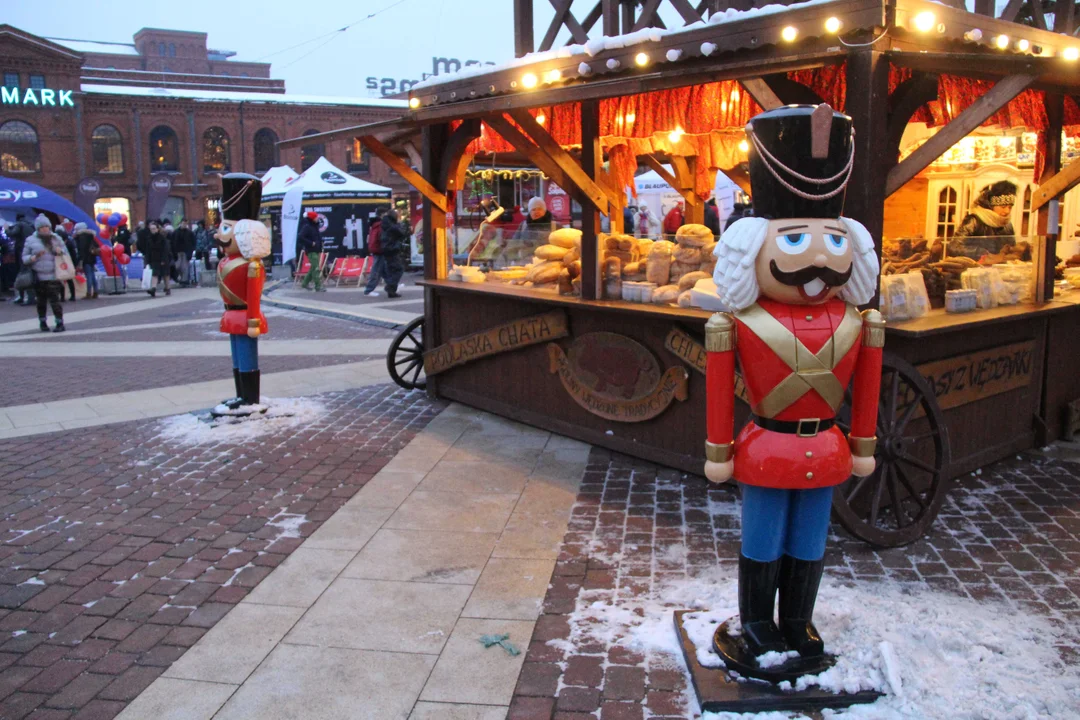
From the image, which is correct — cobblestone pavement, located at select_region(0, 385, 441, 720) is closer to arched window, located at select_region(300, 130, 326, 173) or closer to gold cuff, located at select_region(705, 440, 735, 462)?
gold cuff, located at select_region(705, 440, 735, 462)

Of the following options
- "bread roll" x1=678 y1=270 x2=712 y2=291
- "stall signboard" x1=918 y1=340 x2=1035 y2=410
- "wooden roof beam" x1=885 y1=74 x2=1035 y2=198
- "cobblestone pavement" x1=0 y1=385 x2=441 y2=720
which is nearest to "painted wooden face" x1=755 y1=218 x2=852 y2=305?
"wooden roof beam" x1=885 y1=74 x2=1035 y2=198

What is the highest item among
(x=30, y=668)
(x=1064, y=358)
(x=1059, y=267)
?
(x=1059, y=267)

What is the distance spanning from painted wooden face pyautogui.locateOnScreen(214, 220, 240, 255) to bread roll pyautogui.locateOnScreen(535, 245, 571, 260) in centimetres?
271

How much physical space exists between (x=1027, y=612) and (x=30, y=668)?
447 centimetres

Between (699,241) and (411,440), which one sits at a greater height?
(699,241)

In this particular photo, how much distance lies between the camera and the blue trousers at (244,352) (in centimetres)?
785

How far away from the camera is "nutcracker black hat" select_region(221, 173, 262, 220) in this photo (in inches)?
311

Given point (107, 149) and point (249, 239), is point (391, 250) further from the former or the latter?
point (107, 149)

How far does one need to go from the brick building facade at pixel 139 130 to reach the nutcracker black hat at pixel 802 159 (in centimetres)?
3666

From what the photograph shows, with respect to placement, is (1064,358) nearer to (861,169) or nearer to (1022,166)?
(861,169)

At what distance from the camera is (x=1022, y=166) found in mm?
10250

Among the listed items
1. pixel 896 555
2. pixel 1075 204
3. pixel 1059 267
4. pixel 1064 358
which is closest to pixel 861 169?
pixel 896 555

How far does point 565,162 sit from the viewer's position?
6523 millimetres

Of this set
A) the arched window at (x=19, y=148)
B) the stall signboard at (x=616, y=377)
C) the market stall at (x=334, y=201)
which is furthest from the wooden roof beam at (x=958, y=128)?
the arched window at (x=19, y=148)
